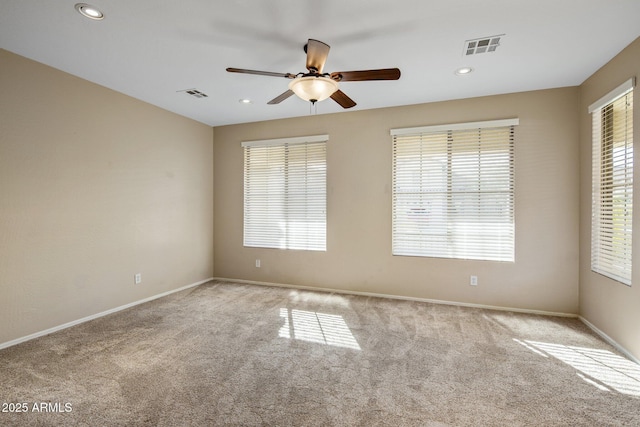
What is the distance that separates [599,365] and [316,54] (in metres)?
3.48

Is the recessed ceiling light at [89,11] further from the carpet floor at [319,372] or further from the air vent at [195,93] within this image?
the carpet floor at [319,372]

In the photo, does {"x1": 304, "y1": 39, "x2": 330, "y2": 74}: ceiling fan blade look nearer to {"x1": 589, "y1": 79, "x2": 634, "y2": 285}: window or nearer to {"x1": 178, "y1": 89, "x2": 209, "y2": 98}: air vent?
{"x1": 178, "y1": 89, "x2": 209, "y2": 98}: air vent

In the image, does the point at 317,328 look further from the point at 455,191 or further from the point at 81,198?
the point at 81,198

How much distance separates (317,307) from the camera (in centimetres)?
403

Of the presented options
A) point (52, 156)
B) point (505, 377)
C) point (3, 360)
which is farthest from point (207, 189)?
point (505, 377)

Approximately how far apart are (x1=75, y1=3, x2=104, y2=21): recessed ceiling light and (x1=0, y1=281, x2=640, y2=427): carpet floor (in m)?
2.80

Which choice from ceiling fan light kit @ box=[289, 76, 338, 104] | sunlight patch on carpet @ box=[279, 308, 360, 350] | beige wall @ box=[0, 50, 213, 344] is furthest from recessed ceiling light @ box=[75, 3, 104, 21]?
sunlight patch on carpet @ box=[279, 308, 360, 350]

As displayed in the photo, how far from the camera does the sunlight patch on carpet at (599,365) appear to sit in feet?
7.49

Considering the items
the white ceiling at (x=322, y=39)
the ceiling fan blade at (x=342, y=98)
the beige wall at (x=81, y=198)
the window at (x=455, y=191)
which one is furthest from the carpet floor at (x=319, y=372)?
the white ceiling at (x=322, y=39)

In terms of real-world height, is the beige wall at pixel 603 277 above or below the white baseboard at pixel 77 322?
above

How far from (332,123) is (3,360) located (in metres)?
4.50

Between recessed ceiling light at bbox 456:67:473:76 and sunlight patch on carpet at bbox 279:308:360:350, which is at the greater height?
recessed ceiling light at bbox 456:67:473:76

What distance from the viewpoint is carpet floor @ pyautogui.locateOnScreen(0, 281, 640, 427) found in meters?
1.93

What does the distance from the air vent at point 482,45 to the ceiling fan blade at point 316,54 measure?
1368 millimetres
